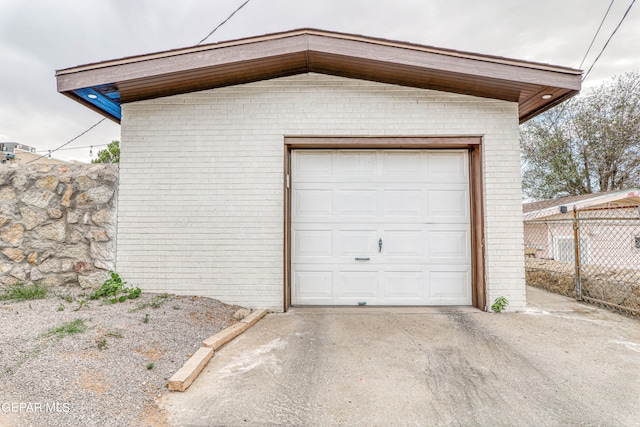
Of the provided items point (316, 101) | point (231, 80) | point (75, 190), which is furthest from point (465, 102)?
point (75, 190)

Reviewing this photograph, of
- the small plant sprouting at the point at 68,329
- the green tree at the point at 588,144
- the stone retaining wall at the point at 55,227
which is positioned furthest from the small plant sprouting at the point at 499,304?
the green tree at the point at 588,144

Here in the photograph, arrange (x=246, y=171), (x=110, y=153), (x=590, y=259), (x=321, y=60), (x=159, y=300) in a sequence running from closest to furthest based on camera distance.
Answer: (x=159, y=300), (x=321, y=60), (x=246, y=171), (x=590, y=259), (x=110, y=153)

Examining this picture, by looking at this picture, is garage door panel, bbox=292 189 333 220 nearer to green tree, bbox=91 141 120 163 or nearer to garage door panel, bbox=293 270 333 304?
garage door panel, bbox=293 270 333 304

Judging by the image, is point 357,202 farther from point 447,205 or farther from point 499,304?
point 499,304

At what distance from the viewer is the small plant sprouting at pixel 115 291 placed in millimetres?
3842

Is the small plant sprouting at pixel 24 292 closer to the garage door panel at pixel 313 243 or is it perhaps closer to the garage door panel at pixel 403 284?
the garage door panel at pixel 313 243

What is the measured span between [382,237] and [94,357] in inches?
135

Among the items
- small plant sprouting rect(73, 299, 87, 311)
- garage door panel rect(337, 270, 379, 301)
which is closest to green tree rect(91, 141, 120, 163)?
small plant sprouting rect(73, 299, 87, 311)

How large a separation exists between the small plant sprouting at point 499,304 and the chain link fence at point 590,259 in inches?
58.7

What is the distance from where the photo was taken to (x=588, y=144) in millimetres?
13375

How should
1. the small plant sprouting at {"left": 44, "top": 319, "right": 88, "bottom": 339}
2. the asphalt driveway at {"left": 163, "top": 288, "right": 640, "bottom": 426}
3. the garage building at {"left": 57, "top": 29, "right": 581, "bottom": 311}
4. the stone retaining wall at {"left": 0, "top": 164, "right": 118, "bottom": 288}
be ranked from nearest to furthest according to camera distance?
1. the asphalt driveway at {"left": 163, "top": 288, "right": 640, "bottom": 426}
2. the small plant sprouting at {"left": 44, "top": 319, "right": 88, "bottom": 339}
3. the stone retaining wall at {"left": 0, "top": 164, "right": 118, "bottom": 288}
4. the garage building at {"left": 57, "top": 29, "right": 581, "bottom": 311}

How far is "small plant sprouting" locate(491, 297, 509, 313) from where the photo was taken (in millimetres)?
4211

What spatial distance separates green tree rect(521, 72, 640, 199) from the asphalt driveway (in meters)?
12.4

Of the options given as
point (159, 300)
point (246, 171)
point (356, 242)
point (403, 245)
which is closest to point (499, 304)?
point (403, 245)
